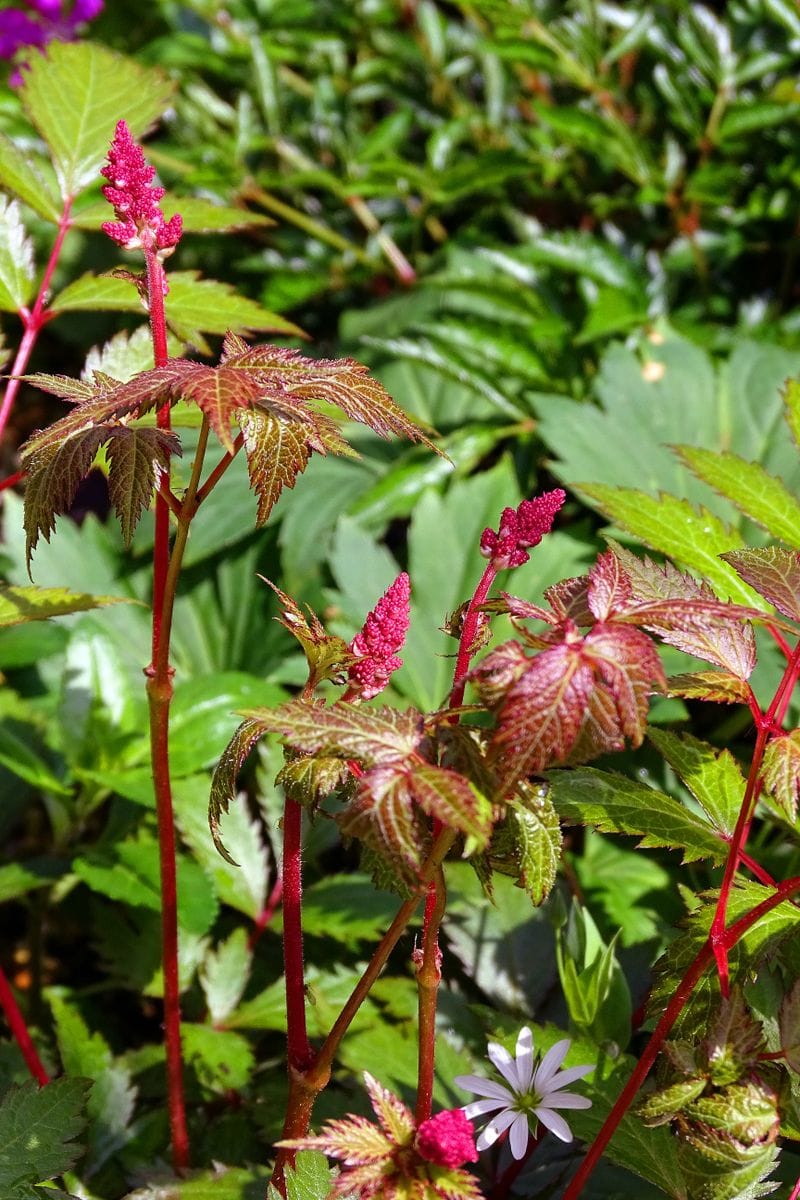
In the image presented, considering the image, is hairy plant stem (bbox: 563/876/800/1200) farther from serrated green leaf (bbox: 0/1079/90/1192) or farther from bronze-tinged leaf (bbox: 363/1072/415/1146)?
serrated green leaf (bbox: 0/1079/90/1192)

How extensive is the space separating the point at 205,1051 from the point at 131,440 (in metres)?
0.73

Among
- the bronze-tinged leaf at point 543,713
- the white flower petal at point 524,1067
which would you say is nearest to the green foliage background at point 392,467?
the white flower petal at point 524,1067

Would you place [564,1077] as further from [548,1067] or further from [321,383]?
[321,383]

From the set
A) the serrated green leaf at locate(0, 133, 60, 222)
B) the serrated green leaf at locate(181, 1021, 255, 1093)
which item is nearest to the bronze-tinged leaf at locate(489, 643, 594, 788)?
the serrated green leaf at locate(181, 1021, 255, 1093)

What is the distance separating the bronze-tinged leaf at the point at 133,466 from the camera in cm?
71

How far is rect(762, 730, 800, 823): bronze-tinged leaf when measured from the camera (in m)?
0.70

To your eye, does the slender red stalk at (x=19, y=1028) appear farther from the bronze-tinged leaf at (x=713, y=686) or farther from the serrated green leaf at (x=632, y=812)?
the bronze-tinged leaf at (x=713, y=686)

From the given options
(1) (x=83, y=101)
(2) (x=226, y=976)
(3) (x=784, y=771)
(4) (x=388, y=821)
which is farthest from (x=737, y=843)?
(1) (x=83, y=101)

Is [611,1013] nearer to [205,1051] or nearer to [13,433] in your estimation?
[205,1051]

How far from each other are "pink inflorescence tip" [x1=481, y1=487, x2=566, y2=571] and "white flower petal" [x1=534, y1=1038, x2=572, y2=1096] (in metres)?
0.42

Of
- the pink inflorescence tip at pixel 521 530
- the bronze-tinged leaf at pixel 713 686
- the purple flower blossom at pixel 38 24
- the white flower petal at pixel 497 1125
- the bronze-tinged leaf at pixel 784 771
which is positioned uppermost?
the purple flower blossom at pixel 38 24

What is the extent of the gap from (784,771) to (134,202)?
575 millimetres

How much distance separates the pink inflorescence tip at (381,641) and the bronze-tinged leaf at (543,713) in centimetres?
11

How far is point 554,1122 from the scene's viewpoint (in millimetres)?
817
